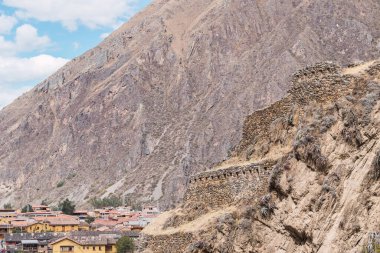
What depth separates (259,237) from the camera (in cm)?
2362

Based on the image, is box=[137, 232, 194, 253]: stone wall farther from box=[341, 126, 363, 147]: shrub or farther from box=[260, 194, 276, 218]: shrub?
box=[341, 126, 363, 147]: shrub

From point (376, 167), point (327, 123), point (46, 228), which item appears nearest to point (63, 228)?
point (46, 228)

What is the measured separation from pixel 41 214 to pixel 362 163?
12311cm

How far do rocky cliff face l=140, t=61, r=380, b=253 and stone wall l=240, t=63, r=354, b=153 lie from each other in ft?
0.12

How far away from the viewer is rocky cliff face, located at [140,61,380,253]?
803 inches

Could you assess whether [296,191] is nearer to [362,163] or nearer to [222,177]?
[362,163]

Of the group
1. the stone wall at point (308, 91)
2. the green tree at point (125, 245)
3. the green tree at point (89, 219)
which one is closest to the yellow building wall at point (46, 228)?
the green tree at point (89, 219)

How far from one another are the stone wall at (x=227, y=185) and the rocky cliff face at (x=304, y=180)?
4 cm

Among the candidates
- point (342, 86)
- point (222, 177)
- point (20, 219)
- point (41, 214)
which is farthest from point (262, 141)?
point (41, 214)

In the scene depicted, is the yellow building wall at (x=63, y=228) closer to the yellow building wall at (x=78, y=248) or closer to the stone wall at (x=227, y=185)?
the yellow building wall at (x=78, y=248)

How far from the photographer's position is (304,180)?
73.8 feet

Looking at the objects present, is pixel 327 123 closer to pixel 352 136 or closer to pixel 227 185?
pixel 352 136

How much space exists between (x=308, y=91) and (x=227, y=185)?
186 inches


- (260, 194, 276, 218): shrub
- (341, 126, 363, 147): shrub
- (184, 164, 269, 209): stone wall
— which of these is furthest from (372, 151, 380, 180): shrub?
(184, 164, 269, 209): stone wall
